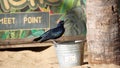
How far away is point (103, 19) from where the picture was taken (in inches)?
260

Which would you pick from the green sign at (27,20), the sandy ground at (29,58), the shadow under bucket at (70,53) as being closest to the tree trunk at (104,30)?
the shadow under bucket at (70,53)

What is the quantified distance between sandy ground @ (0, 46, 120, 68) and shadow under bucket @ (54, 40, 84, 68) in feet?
2.07

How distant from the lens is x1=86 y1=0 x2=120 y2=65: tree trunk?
6.60 meters

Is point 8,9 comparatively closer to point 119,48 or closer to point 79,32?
point 79,32

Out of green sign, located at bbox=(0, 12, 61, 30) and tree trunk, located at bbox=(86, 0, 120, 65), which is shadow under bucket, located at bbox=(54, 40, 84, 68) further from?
green sign, located at bbox=(0, 12, 61, 30)

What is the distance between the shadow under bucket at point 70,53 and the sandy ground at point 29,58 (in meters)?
0.63

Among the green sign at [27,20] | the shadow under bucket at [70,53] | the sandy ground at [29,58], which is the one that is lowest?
the sandy ground at [29,58]

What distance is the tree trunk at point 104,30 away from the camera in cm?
660

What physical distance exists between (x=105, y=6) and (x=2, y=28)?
3759mm

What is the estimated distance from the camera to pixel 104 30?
6617mm

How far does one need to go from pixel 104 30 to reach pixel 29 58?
281 centimetres

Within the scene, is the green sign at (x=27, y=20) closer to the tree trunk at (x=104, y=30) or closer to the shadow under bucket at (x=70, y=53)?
the shadow under bucket at (x=70, y=53)

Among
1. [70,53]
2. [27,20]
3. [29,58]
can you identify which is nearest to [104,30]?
[70,53]

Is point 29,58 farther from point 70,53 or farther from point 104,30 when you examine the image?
point 104,30
